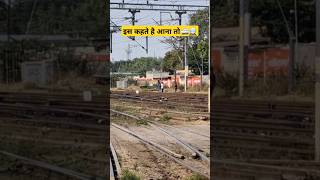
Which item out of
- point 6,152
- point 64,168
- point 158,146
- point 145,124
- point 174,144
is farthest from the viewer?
point 145,124

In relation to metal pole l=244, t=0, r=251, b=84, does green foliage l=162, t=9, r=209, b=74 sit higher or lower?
higher

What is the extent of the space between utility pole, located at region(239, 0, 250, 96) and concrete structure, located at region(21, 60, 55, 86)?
1722 mm

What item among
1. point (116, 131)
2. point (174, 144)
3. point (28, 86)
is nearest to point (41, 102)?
point (28, 86)

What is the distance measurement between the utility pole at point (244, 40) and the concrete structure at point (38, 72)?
67.8 inches

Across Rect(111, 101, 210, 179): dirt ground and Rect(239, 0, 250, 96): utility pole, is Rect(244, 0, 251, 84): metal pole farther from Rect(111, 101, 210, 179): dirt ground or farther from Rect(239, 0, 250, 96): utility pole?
Rect(111, 101, 210, 179): dirt ground

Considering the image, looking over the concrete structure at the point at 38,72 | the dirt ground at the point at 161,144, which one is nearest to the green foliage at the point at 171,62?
the dirt ground at the point at 161,144

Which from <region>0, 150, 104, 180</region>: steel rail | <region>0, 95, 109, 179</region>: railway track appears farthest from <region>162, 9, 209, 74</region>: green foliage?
<region>0, 95, 109, 179</region>: railway track

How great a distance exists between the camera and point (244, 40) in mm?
3746

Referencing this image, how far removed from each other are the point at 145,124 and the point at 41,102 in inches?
395

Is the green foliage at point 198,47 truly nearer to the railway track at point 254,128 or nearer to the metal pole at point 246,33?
the railway track at point 254,128

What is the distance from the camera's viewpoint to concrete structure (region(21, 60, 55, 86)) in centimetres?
426

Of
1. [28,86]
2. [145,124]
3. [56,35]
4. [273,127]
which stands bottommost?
[145,124]

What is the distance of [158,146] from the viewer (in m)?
9.05

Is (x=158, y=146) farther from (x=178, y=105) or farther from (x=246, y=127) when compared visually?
(x=178, y=105)
